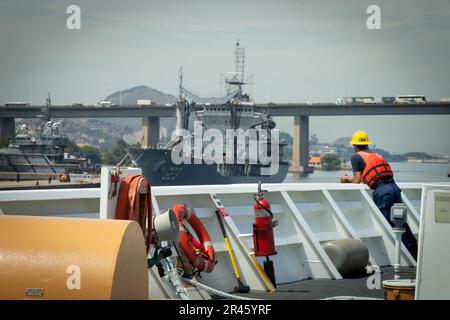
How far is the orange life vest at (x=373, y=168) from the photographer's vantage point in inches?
341

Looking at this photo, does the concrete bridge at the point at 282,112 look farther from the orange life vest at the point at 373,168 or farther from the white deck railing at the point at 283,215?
the orange life vest at the point at 373,168

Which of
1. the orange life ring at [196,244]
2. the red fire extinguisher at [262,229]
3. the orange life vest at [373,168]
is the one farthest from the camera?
the orange life vest at [373,168]

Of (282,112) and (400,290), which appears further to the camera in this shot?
(282,112)

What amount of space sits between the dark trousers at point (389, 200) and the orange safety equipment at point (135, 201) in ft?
12.7

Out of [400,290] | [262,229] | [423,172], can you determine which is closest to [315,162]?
[423,172]

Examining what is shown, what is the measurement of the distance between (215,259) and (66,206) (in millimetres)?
1483

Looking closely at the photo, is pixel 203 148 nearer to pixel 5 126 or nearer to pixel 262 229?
pixel 5 126

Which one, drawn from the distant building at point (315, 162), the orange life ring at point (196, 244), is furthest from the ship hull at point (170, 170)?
the orange life ring at point (196, 244)

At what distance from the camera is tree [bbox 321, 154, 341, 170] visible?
10994cm

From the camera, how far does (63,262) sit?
342 cm

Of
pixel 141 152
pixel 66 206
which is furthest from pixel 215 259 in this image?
pixel 141 152

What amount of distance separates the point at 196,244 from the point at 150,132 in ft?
255
